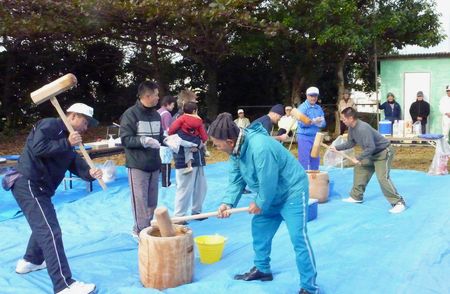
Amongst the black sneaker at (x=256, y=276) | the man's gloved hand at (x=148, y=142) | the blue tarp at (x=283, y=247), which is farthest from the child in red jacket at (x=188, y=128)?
the black sneaker at (x=256, y=276)

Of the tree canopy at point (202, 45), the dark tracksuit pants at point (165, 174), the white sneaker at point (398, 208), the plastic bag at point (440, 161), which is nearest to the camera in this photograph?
the white sneaker at point (398, 208)

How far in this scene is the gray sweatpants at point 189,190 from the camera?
529cm

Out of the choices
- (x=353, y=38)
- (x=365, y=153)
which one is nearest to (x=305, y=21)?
(x=353, y=38)

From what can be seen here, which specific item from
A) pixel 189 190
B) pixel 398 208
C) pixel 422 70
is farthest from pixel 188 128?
pixel 422 70

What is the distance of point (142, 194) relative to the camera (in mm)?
4461

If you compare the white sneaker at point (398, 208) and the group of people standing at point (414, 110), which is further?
the group of people standing at point (414, 110)

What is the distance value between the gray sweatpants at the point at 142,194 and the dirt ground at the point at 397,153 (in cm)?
616

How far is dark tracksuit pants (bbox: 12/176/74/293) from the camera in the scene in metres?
3.28

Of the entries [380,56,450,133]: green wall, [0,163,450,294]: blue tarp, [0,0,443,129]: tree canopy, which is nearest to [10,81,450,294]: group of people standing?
[0,163,450,294]: blue tarp

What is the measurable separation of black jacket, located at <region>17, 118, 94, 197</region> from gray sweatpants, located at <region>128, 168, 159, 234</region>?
3.10 feet

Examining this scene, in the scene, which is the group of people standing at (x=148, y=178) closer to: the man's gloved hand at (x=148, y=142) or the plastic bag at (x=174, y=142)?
the man's gloved hand at (x=148, y=142)

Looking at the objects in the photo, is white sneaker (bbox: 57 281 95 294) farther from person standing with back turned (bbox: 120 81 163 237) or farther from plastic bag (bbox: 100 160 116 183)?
plastic bag (bbox: 100 160 116 183)

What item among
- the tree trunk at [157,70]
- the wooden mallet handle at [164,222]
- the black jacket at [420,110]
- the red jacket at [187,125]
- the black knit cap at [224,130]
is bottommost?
the wooden mallet handle at [164,222]

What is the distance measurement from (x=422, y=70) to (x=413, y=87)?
0.51 m
